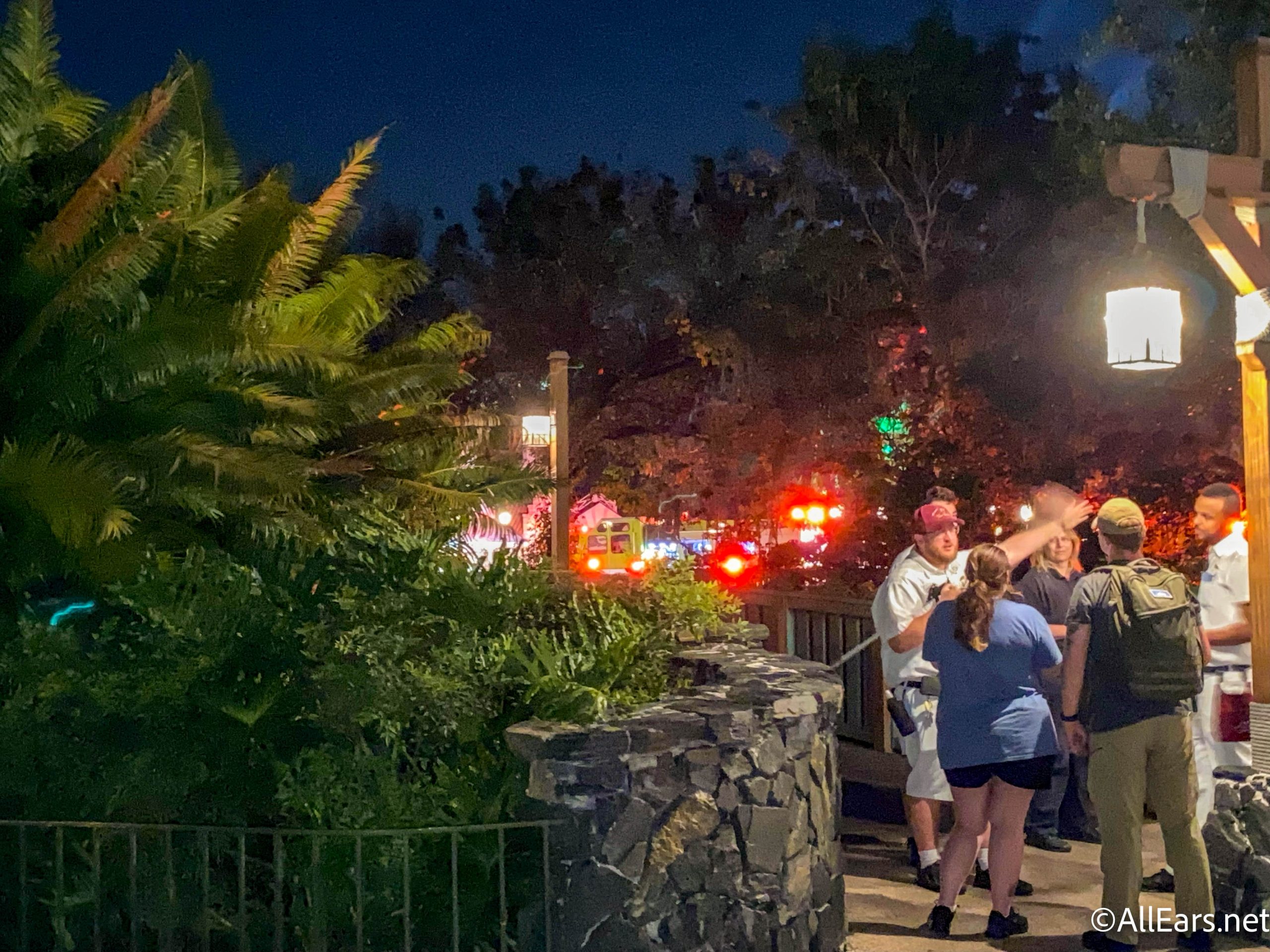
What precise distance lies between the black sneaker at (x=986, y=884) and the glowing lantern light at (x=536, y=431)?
12.5m

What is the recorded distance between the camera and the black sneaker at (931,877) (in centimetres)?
610

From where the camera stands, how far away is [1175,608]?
5164 millimetres

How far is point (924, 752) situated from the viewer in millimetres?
6082

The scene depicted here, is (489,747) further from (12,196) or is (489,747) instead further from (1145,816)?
(1145,816)

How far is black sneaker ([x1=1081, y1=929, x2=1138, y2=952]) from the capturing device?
505 centimetres

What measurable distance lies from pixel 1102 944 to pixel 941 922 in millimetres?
650

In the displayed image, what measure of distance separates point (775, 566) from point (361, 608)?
10.3 metres

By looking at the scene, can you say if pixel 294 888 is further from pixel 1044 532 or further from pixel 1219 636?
pixel 1219 636

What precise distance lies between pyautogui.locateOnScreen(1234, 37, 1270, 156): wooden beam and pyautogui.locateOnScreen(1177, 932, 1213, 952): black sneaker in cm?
334

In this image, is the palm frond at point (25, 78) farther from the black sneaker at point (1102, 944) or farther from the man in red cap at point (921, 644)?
the black sneaker at point (1102, 944)

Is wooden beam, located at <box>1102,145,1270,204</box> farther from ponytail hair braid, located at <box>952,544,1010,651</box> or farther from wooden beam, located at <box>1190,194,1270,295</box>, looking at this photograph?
ponytail hair braid, located at <box>952,544,1010,651</box>

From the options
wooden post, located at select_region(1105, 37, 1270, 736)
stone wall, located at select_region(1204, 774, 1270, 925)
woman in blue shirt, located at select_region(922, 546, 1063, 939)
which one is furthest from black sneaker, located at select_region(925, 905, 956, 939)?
wooden post, located at select_region(1105, 37, 1270, 736)

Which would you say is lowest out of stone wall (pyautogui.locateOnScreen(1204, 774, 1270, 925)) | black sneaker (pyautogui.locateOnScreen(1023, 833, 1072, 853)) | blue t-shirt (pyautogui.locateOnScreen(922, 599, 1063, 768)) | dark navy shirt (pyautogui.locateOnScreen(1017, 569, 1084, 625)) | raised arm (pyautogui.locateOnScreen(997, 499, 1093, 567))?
black sneaker (pyautogui.locateOnScreen(1023, 833, 1072, 853))

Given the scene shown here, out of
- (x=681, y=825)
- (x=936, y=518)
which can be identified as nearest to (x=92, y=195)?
(x=681, y=825)
